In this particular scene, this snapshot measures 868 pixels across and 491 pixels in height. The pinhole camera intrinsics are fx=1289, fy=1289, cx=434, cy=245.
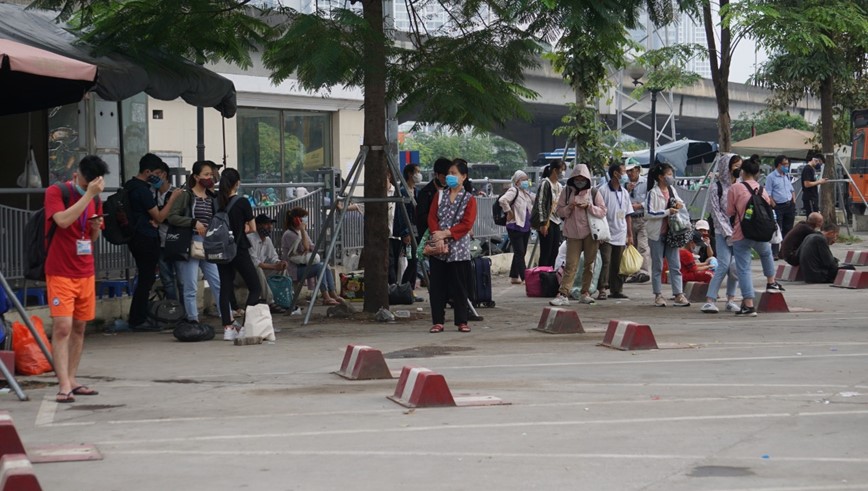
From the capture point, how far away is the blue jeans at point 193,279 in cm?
1388

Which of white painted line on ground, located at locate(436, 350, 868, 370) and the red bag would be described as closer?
the red bag

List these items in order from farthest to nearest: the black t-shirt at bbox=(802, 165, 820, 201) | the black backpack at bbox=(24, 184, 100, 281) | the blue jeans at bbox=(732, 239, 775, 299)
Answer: the black t-shirt at bbox=(802, 165, 820, 201), the blue jeans at bbox=(732, 239, 775, 299), the black backpack at bbox=(24, 184, 100, 281)

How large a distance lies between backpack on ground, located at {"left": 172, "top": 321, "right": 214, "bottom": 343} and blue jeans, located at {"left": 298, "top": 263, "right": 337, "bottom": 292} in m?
2.09

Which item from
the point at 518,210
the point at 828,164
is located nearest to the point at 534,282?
the point at 518,210

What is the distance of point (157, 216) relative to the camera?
13.9 m

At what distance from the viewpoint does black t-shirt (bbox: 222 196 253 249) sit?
43.7 ft

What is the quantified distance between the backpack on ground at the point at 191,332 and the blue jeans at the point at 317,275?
209 cm

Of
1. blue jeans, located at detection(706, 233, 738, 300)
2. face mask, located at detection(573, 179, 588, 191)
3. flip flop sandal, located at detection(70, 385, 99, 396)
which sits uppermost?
face mask, located at detection(573, 179, 588, 191)

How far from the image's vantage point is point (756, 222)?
47.4 ft

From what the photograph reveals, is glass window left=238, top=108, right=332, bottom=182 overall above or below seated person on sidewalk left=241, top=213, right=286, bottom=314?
above

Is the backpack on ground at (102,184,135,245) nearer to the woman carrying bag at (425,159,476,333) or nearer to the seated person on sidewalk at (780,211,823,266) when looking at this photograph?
the woman carrying bag at (425,159,476,333)

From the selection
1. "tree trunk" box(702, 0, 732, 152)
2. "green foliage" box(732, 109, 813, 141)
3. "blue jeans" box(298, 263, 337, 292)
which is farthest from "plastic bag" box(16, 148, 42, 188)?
"green foliage" box(732, 109, 813, 141)

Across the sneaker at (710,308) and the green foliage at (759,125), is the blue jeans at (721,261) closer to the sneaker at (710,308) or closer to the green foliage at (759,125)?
the sneaker at (710,308)

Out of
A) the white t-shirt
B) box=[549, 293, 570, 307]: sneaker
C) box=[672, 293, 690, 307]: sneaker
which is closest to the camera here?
box=[549, 293, 570, 307]: sneaker
